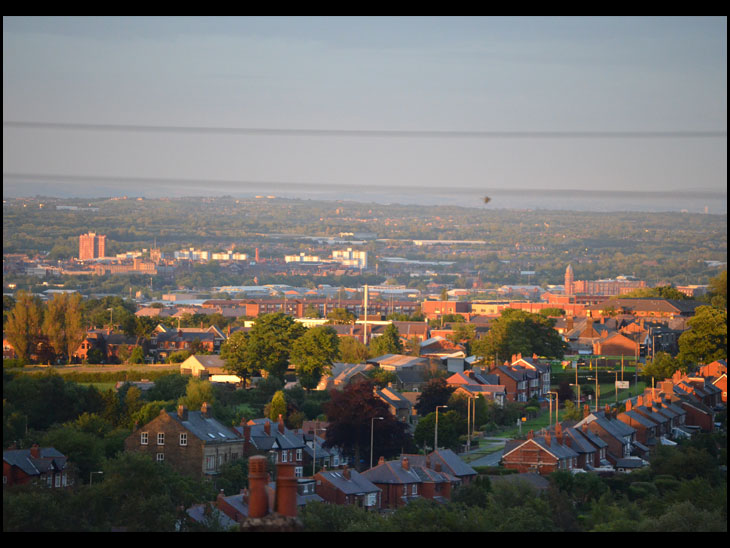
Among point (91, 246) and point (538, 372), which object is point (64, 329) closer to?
point (538, 372)

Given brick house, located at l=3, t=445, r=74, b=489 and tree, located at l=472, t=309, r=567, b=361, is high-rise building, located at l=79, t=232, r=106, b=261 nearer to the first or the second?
tree, located at l=472, t=309, r=567, b=361

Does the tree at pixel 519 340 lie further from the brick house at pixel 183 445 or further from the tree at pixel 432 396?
the brick house at pixel 183 445

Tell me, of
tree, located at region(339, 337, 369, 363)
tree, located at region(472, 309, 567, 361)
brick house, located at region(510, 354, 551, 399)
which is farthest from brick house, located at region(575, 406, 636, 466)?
tree, located at region(339, 337, 369, 363)

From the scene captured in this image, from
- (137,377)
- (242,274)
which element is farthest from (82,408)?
(242,274)

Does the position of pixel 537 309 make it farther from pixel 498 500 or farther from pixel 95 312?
pixel 498 500

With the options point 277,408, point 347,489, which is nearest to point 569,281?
point 277,408
